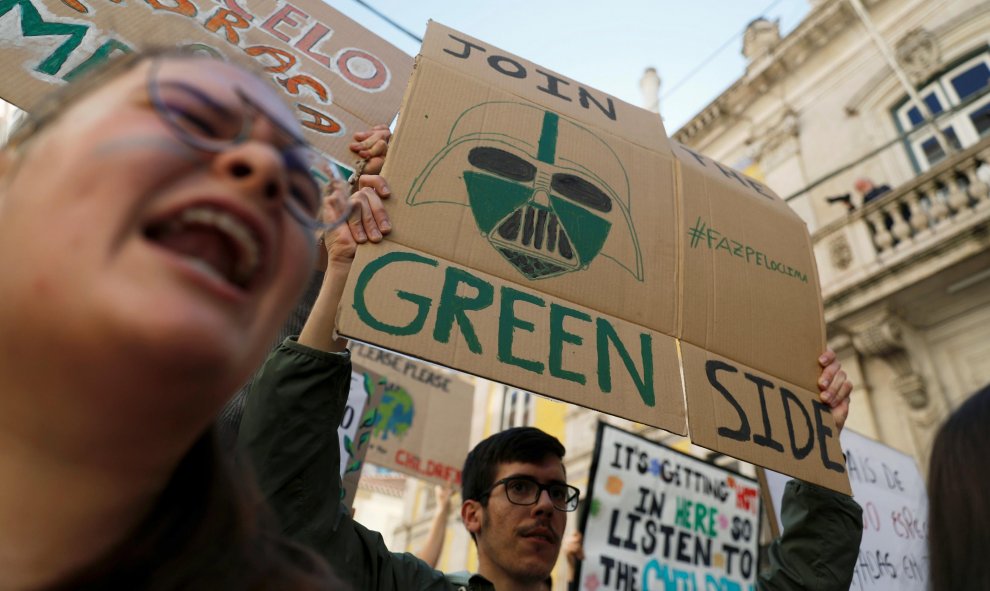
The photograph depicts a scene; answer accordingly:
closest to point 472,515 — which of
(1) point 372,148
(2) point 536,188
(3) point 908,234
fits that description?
(2) point 536,188

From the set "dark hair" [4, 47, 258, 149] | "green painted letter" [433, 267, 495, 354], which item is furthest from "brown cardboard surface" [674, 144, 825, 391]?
"dark hair" [4, 47, 258, 149]

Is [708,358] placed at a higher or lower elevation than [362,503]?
lower

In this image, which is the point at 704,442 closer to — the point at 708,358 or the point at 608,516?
the point at 708,358

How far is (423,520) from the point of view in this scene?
16.7 m

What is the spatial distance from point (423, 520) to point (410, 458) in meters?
13.3

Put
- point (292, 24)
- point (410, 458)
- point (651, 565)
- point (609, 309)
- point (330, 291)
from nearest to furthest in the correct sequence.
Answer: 1. point (330, 291)
2. point (609, 309)
3. point (292, 24)
4. point (651, 565)
5. point (410, 458)

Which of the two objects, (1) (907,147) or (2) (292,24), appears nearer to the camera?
(2) (292,24)

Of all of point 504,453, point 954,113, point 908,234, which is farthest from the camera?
point 954,113

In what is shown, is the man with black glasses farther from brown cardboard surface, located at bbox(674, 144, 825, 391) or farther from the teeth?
the teeth

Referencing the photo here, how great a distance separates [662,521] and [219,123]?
3320mm

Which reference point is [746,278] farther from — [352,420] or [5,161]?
[5,161]

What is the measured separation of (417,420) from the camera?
4.54 m

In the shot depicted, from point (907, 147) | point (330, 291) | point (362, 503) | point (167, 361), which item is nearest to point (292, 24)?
point (330, 291)

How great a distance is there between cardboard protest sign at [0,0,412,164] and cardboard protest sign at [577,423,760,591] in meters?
2.15
